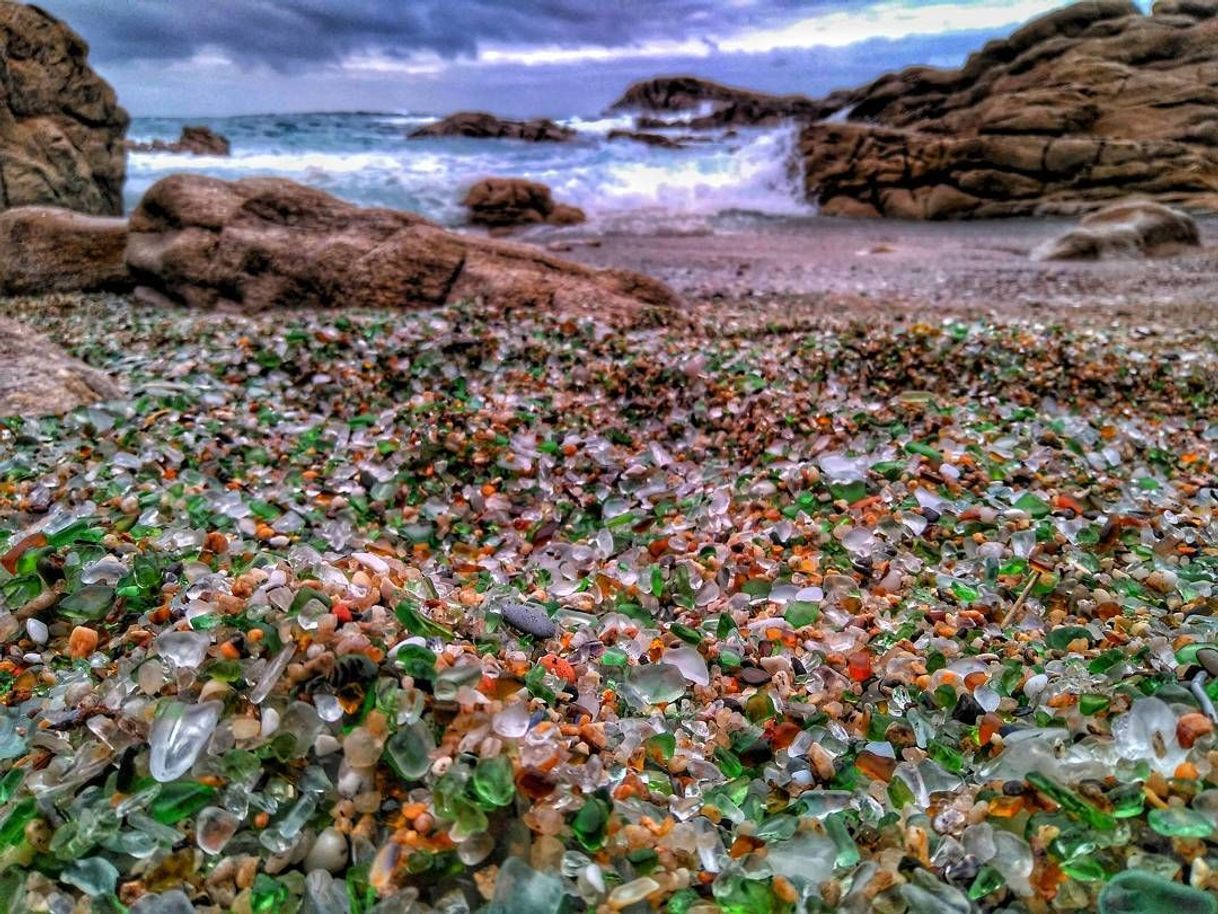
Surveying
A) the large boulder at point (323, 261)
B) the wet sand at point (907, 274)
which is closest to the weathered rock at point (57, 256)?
the large boulder at point (323, 261)

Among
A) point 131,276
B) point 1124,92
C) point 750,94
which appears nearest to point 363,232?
point 131,276

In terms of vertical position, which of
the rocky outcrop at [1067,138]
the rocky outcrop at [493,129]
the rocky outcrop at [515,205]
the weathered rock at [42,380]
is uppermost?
the rocky outcrop at [493,129]

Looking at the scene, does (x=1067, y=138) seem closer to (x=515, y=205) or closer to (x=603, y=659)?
(x=515, y=205)

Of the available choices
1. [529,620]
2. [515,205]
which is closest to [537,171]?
[515,205]

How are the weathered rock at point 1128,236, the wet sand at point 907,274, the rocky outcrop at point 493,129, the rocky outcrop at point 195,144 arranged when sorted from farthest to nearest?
the rocky outcrop at point 493,129 < the rocky outcrop at point 195,144 < the weathered rock at point 1128,236 < the wet sand at point 907,274

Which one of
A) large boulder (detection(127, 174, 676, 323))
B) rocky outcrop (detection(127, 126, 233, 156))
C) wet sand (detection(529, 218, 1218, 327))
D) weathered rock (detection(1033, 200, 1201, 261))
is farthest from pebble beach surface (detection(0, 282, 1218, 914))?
rocky outcrop (detection(127, 126, 233, 156))

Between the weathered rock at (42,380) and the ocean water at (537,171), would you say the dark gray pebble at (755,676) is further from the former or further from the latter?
the ocean water at (537,171)
